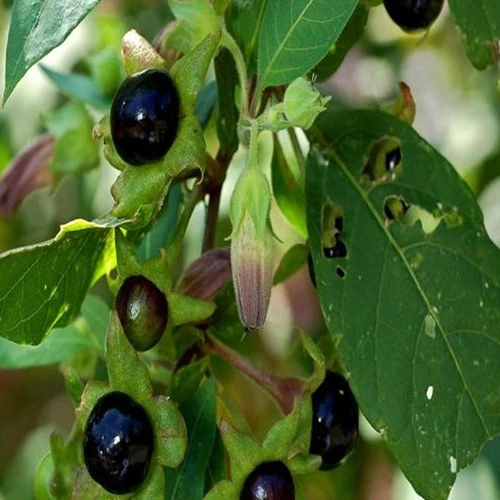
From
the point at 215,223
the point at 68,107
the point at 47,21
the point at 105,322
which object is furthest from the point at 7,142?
the point at 47,21

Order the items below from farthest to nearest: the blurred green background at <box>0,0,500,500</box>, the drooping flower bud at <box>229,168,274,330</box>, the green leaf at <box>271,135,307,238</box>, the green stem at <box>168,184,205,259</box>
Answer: the blurred green background at <box>0,0,500,500</box>, the green leaf at <box>271,135,307,238</box>, the green stem at <box>168,184,205,259</box>, the drooping flower bud at <box>229,168,274,330</box>

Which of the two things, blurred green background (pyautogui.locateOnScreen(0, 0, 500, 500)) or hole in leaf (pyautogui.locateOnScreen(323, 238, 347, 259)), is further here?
blurred green background (pyautogui.locateOnScreen(0, 0, 500, 500))

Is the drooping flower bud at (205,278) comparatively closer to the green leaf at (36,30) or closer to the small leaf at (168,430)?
the small leaf at (168,430)

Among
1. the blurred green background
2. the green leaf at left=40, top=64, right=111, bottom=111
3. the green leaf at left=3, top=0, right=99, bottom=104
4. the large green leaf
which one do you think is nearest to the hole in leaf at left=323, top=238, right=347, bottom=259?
the large green leaf

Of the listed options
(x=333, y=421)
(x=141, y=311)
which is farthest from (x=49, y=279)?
(x=333, y=421)

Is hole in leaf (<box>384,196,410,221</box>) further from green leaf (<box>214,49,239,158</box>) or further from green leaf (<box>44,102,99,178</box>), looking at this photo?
green leaf (<box>44,102,99,178</box>)

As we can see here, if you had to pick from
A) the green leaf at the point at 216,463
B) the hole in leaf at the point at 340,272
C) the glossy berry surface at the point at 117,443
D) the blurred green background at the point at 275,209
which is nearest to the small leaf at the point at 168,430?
the glossy berry surface at the point at 117,443

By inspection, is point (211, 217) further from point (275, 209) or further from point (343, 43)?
point (275, 209)
